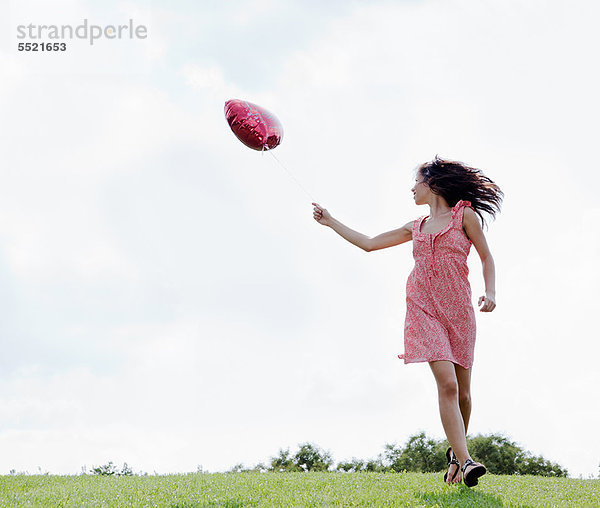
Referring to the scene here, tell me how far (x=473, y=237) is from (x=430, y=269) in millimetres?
460

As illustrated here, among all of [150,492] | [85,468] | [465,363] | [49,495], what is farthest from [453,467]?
[85,468]

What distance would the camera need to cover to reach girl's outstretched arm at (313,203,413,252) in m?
5.93

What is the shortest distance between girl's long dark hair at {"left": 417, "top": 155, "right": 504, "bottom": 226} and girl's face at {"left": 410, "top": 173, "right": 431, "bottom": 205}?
0.04 m

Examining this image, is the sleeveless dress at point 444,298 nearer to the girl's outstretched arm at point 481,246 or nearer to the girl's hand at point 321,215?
the girl's outstretched arm at point 481,246

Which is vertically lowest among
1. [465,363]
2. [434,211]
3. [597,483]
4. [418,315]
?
[597,483]

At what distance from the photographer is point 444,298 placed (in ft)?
17.9

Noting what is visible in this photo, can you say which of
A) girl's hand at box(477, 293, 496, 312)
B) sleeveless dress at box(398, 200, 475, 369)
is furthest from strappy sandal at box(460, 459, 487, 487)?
girl's hand at box(477, 293, 496, 312)

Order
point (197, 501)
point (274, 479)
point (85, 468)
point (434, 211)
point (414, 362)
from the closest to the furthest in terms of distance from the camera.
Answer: point (197, 501), point (414, 362), point (434, 211), point (274, 479), point (85, 468)

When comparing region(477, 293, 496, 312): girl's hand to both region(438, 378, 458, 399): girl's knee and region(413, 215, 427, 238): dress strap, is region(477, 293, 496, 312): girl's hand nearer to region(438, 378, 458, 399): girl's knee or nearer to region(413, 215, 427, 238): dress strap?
region(438, 378, 458, 399): girl's knee

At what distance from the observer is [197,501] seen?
4934 millimetres

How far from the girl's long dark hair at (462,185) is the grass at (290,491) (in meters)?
2.32

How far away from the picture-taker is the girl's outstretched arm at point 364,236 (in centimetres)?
593

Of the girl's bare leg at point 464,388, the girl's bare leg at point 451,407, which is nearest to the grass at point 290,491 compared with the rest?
the girl's bare leg at point 451,407

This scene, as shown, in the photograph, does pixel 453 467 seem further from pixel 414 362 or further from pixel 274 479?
pixel 274 479
